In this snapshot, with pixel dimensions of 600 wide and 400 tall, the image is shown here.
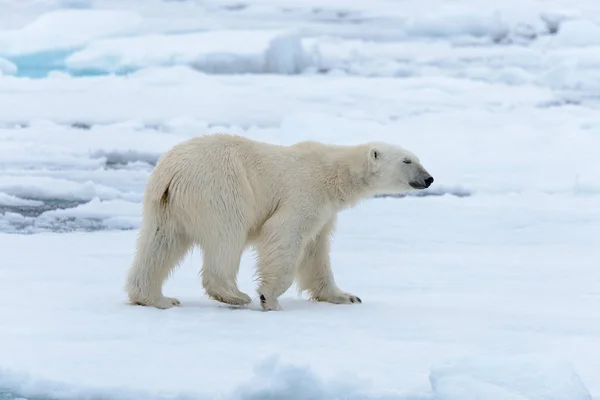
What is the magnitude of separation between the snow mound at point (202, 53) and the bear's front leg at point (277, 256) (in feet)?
30.8

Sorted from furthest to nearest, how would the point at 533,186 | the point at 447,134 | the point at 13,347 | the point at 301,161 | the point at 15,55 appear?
the point at 15,55 < the point at 447,134 < the point at 533,186 < the point at 301,161 < the point at 13,347

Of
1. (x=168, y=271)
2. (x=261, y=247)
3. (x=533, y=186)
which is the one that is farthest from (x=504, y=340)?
(x=533, y=186)

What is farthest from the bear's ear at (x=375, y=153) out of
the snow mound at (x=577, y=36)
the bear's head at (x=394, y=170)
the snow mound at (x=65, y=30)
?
the snow mound at (x=577, y=36)

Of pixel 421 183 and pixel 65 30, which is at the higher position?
pixel 65 30

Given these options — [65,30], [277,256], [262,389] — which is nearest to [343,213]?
[277,256]

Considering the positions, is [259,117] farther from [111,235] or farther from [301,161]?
[301,161]

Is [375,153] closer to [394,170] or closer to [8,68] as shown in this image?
[394,170]

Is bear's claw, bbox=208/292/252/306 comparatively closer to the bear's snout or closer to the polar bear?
the polar bear

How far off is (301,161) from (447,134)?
24.3 feet

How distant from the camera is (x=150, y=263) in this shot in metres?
4.17

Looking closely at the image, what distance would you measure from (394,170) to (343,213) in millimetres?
4377

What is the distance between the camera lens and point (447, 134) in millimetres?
11633

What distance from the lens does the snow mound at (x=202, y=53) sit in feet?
43.4

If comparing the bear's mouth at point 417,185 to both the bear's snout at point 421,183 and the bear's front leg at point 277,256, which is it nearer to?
the bear's snout at point 421,183
